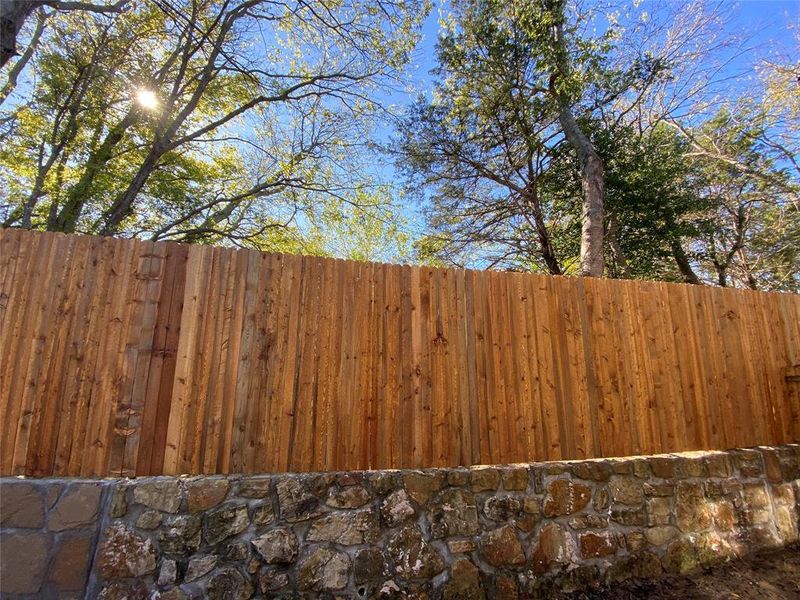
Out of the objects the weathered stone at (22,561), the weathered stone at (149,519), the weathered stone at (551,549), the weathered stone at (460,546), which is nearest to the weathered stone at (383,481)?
the weathered stone at (460,546)

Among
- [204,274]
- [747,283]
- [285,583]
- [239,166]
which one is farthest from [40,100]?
[747,283]

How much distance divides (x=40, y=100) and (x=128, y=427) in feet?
27.4

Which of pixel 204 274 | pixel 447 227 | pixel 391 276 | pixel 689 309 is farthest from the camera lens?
pixel 447 227

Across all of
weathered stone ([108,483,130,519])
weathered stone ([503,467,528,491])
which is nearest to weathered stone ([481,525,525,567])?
weathered stone ([503,467,528,491])

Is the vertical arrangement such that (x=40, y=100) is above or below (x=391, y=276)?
above

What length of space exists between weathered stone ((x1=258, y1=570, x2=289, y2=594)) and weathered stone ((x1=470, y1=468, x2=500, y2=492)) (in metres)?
1.25

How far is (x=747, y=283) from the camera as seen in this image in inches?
400

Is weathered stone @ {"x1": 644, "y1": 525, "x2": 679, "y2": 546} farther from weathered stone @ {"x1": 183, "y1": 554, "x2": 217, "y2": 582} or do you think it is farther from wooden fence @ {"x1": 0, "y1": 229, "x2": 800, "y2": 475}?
weathered stone @ {"x1": 183, "y1": 554, "x2": 217, "y2": 582}

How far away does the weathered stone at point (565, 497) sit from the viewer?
2.71 meters

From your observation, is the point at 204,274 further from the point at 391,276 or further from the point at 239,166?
the point at 239,166

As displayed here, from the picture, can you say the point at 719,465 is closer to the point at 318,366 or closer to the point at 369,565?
the point at 369,565

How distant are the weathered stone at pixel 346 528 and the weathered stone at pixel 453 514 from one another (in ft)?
1.25

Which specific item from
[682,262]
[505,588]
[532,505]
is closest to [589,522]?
[532,505]

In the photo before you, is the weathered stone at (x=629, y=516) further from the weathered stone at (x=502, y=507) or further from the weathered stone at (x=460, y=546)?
the weathered stone at (x=460, y=546)
